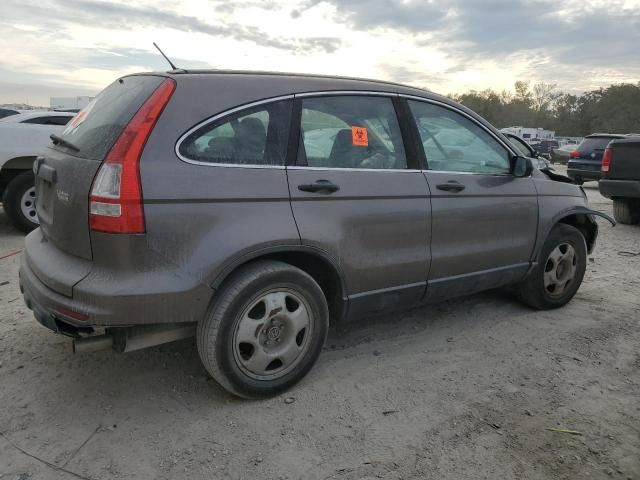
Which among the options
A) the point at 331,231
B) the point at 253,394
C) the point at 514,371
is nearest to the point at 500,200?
the point at 514,371

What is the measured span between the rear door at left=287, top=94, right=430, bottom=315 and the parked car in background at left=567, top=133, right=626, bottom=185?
12734 millimetres

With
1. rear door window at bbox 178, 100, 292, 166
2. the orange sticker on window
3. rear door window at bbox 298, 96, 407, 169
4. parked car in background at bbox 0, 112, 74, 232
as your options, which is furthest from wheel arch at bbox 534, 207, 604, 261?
parked car in background at bbox 0, 112, 74, 232

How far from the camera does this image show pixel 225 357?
2.75 m

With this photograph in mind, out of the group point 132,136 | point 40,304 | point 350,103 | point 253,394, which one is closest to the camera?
point 132,136

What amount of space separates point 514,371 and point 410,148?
159 centimetres

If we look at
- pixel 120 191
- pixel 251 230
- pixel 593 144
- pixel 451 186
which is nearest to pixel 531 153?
pixel 451 186

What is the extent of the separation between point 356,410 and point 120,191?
1679 mm

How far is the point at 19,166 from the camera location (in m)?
6.61

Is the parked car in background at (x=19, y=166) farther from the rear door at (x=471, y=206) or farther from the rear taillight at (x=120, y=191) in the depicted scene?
the rear door at (x=471, y=206)

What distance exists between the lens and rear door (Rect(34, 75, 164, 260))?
2531 millimetres

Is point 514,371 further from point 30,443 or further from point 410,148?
point 30,443

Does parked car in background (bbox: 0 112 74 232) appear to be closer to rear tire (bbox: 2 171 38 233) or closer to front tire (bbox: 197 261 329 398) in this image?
rear tire (bbox: 2 171 38 233)

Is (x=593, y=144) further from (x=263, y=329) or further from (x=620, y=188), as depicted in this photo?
(x=263, y=329)

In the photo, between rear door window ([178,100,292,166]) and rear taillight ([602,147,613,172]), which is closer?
rear door window ([178,100,292,166])
